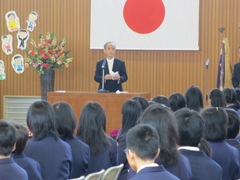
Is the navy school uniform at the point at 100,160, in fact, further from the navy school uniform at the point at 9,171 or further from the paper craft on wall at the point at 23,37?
the paper craft on wall at the point at 23,37

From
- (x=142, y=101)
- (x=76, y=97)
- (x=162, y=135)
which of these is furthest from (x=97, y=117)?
(x=76, y=97)

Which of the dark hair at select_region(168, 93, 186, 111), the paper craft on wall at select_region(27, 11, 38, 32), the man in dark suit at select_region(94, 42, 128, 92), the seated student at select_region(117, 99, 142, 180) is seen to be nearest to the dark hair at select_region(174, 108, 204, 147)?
the seated student at select_region(117, 99, 142, 180)

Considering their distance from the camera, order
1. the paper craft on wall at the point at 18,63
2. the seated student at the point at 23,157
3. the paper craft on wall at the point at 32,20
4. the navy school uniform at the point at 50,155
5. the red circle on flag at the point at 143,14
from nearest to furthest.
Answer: the seated student at the point at 23,157 → the navy school uniform at the point at 50,155 → the red circle on flag at the point at 143,14 → the paper craft on wall at the point at 32,20 → the paper craft on wall at the point at 18,63

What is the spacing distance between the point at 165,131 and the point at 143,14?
24.7 feet

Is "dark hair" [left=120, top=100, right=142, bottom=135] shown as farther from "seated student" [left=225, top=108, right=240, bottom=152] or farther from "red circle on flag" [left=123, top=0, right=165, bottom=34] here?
"red circle on flag" [left=123, top=0, right=165, bottom=34]

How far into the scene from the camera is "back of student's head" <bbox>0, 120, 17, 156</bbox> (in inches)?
Answer: 117

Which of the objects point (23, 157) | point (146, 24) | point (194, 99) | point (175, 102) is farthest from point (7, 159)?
point (146, 24)

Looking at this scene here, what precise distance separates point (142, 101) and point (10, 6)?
257 inches

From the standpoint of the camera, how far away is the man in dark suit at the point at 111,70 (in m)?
8.28

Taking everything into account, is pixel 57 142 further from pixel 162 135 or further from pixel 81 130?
pixel 162 135

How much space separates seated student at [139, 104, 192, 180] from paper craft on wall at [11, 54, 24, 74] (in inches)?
322

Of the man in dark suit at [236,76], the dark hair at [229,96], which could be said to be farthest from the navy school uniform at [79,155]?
the man in dark suit at [236,76]

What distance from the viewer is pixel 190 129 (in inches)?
125

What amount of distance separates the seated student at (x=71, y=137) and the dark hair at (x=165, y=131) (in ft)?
3.88
